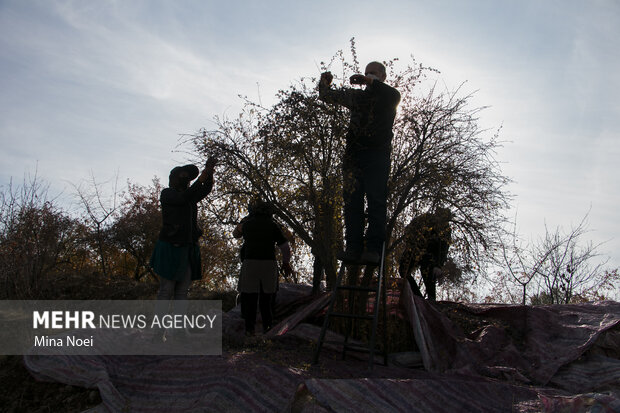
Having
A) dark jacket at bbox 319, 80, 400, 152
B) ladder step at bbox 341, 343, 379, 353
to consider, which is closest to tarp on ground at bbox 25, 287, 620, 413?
ladder step at bbox 341, 343, 379, 353

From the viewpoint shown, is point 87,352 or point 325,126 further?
point 325,126

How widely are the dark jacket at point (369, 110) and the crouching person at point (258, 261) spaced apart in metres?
1.58

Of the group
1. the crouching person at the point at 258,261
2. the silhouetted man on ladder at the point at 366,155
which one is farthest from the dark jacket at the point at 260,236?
the silhouetted man on ladder at the point at 366,155

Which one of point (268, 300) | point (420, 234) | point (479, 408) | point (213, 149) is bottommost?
point (479, 408)

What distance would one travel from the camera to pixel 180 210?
204 inches

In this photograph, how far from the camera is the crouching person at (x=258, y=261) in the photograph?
5.71 meters

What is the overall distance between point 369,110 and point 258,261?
2228 millimetres

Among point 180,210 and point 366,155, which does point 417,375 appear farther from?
point 180,210

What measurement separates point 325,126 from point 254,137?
93cm

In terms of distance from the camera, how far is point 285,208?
5.77 m

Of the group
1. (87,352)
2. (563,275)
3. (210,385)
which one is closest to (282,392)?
(210,385)

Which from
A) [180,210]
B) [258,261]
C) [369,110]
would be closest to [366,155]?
[369,110]

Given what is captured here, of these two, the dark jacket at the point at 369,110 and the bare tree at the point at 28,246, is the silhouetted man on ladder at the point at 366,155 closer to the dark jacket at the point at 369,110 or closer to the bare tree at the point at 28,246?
the dark jacket at the point at 369,110

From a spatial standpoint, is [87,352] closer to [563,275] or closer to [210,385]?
[210,385]
